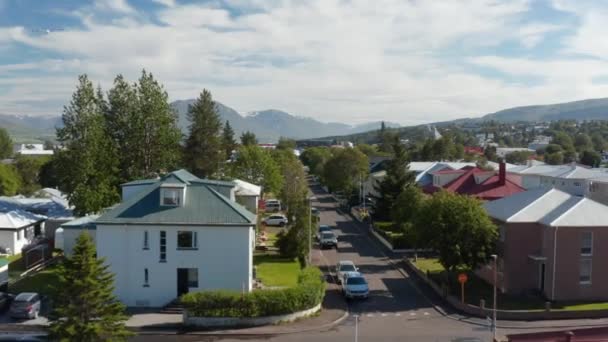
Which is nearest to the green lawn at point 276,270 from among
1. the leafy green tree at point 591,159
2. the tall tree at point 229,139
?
the tall tree at point 229,139

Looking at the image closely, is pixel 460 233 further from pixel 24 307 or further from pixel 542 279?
pixel 24 307

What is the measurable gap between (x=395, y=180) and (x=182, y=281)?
3282cm

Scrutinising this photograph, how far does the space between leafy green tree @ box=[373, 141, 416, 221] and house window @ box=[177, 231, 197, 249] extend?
1212 inches

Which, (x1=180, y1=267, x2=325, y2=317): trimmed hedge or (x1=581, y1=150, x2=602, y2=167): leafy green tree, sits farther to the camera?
(x1=581, y1=150, x2=602, y2=167): leafy green tree

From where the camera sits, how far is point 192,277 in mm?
33281

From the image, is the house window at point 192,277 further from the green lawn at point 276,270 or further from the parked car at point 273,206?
the parked car at point 273,206

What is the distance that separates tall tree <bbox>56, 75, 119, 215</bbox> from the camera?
49156 millimetres

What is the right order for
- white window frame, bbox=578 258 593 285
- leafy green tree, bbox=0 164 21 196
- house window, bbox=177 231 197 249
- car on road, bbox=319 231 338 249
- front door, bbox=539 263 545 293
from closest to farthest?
house window, bbox=177 231 197 249 → white window frame, bbox=578 258 593 285 → front door, bbox=539 263 545 293 → car on road, bbox=319 231 338 249 → leafy green tree, bbox=0 164 21 196

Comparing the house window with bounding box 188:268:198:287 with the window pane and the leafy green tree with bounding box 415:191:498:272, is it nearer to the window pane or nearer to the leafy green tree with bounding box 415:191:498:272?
the window pane

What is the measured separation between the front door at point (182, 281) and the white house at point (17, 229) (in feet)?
71.5

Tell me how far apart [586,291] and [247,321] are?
19.9m

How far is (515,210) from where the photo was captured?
120 feet

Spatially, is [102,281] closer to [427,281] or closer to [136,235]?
[136,235]

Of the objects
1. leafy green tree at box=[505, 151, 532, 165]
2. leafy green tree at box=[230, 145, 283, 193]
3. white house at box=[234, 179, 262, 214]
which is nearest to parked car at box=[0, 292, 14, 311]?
white house at box=[234, 179, 262, 214]
